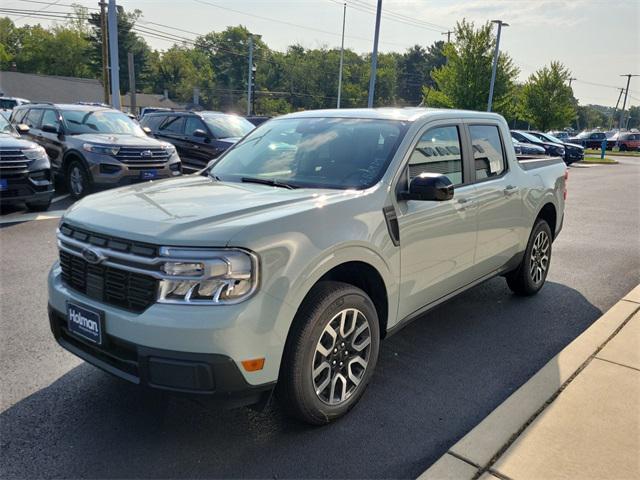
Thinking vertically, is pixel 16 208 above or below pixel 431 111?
below

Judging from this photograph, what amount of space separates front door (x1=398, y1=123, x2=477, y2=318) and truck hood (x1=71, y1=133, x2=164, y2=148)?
7.49 m

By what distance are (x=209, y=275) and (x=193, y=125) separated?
11092 millimetres

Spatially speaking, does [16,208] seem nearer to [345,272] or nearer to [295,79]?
[345,272]

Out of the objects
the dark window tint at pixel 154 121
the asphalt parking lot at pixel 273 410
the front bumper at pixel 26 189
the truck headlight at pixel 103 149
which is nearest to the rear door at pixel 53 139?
the truck headlight at pixel 103 149

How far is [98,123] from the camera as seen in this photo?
1081 centimetres

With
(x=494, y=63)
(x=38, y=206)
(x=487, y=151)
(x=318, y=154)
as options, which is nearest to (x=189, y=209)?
(x=318, y=154)

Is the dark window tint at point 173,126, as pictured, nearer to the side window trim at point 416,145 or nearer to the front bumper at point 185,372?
the side window trim at point 416,145

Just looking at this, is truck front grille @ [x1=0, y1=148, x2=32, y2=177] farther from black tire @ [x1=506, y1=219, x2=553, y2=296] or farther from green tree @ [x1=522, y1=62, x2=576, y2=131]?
green tree @ [x1=522, y1=62, x2=576, y2=131]

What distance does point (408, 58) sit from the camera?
4658 inches

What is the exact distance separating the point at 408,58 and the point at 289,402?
124407mm

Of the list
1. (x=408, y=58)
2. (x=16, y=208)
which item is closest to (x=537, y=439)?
(x=16, y=208)

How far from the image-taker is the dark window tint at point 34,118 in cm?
1112

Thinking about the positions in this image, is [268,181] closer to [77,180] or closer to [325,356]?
[325,356]

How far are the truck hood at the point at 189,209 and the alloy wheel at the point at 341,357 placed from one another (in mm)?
687
